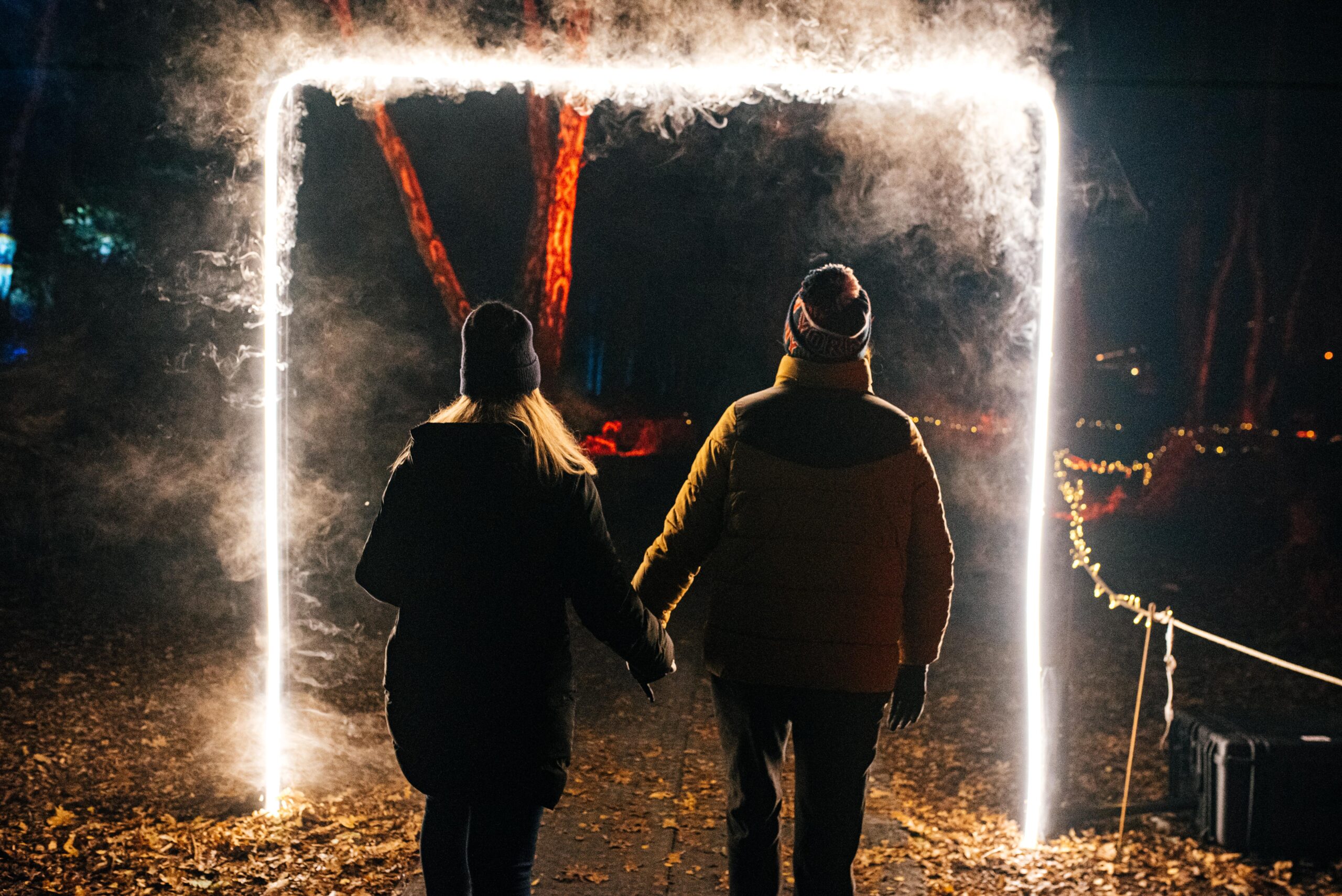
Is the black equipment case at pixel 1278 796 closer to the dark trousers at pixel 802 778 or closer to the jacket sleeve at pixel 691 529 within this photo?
the dark trousers at pixel 802 778

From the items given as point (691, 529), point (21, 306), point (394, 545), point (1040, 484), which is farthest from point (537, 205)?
point (394, 545)

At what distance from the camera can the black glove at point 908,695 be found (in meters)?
2.73

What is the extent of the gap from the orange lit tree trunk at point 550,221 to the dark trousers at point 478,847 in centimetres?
744

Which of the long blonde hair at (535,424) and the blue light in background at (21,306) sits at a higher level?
the blue light in background at (21,306)

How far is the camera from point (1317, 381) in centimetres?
1203

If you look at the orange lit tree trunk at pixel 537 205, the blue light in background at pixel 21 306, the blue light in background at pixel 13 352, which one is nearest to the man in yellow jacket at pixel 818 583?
the orange lit tree trunk at pixel 537 205

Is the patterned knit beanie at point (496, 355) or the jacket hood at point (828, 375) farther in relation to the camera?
the jacket hood at point (828, 375)

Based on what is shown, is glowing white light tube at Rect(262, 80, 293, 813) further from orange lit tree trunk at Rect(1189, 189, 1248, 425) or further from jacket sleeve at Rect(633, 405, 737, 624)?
orange lit tree trunk at Rect(1189, 189, 1248, 425)

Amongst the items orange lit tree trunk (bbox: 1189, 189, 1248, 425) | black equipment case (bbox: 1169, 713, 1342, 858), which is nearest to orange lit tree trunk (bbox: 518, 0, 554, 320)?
black equipment case (bbox: 1169, 713, 1342, 858)

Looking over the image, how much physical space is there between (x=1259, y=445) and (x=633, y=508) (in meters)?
11.6

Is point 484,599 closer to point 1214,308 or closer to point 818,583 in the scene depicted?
point 818,583

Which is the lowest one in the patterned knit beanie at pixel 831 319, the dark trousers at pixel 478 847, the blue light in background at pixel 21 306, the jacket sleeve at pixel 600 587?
the dark trousers at pixel 478 847

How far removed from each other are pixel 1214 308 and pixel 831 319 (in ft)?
59.0

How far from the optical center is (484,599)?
7.67 ft
